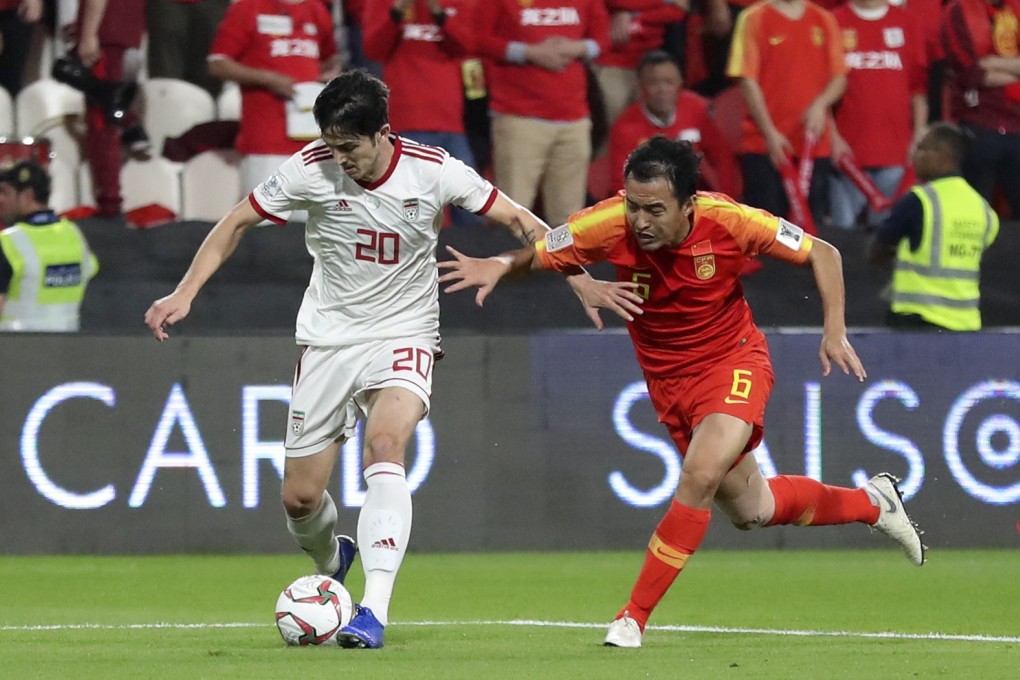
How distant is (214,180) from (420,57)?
1.74 metres

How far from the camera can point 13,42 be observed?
1252cm

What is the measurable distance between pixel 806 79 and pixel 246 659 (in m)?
6.98

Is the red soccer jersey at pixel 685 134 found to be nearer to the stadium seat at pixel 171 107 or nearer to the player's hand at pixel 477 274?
the stadium seat at pixel 171 107

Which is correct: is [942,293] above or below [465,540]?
above

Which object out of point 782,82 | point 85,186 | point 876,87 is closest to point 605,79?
point 782,82

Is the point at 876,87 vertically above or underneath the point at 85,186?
above

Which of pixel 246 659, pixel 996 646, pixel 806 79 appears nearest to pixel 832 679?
pixel 996 646

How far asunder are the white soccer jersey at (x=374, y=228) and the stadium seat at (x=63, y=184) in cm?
546

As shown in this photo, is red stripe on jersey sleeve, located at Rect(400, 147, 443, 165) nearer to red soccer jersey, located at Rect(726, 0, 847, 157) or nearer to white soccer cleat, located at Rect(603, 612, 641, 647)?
white soccer cleat, located at Rect(603, 612, 641, 647)

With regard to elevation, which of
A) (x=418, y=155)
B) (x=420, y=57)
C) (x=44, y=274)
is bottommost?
(x=44, y=274)

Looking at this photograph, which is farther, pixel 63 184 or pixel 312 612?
pixel 63 184

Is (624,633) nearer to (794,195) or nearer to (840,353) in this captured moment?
(840,353)

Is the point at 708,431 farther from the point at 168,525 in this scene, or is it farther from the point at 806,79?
the point at 806,79

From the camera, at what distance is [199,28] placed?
12.6 metres
